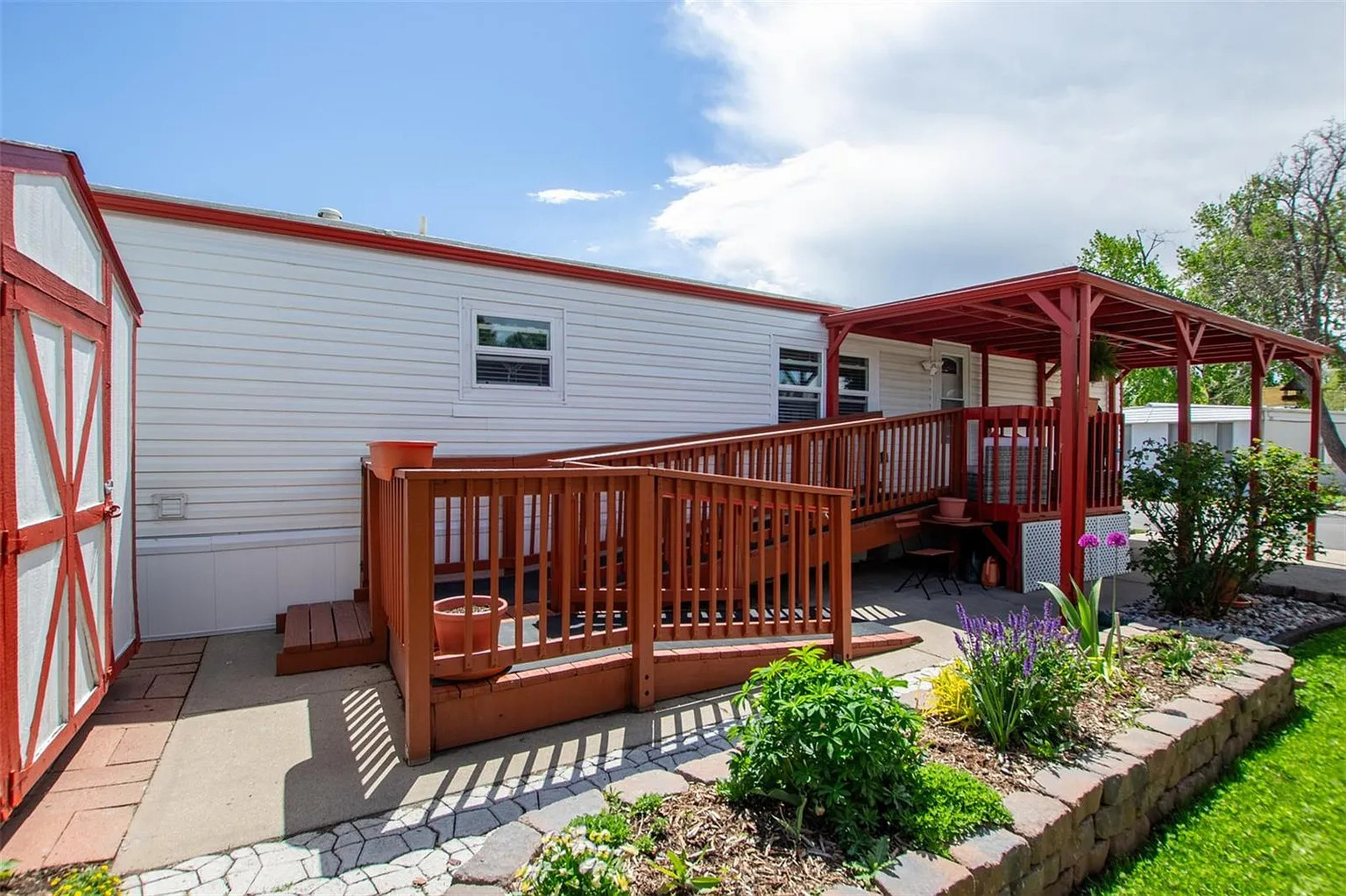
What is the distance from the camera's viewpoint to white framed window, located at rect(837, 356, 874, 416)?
28.5ft

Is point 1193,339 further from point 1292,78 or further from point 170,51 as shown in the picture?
point 170,51

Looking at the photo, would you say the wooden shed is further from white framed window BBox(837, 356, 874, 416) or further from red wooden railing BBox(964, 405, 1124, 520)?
white framed window BBox(837, 356, 874, 416)

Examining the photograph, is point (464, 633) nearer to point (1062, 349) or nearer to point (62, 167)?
point (62, 167)

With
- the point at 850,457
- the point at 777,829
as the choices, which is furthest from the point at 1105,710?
the point at 850,457

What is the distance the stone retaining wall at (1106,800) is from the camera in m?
1.81

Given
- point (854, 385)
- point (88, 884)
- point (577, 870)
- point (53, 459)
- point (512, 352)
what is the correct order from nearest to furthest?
point (577, 870) → point (88, 884) → point (53, 459) → point (512, 352) → point (854, 385)

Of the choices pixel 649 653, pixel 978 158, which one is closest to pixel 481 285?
pixel 649 653

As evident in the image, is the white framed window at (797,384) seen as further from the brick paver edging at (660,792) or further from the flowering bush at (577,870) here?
the flowering bush at (577,870)

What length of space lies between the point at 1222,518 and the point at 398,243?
761 centimetres

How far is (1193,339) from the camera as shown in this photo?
307 inches

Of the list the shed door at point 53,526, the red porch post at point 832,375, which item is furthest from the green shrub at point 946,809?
the red porch post at point 832,375

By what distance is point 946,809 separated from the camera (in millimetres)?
2037

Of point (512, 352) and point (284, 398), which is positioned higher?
point (512, 352)

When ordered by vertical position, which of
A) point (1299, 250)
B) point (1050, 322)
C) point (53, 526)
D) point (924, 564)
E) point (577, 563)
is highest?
point (1299, 250)
